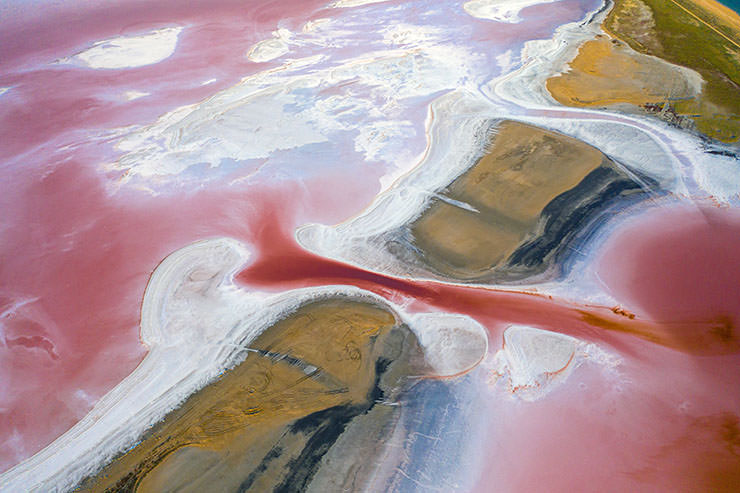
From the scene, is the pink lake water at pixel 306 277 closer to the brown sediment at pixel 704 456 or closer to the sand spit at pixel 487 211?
the brown sediment at pixel 704 456

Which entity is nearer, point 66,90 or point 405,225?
point 405,225

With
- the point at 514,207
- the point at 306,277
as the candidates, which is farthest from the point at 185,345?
the point at 514,207

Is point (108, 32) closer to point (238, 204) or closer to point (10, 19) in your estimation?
point (10, 19)

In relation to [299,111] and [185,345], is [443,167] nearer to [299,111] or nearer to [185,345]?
[299,111]

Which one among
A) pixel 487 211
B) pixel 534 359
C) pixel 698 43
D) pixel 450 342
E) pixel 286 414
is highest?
pixel 698 43

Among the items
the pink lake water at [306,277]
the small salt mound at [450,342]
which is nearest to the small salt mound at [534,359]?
the pink lake water at [306,277]

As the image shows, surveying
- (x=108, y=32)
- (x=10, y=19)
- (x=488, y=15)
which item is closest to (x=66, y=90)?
(x=108, y=32)

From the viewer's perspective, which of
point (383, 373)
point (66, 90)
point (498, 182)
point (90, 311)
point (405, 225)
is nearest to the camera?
point (383, 373)
